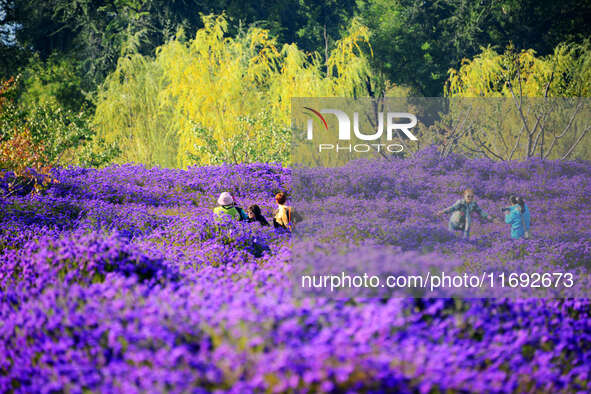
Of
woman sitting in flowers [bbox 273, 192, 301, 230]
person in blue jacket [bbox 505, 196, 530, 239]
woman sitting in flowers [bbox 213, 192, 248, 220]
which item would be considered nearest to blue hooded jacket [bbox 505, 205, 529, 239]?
person in blue jacket [bbox 505, 196, 530, 239]

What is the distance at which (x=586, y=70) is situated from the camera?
65.4 ft

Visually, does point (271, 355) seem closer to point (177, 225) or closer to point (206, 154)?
point (177, 225)

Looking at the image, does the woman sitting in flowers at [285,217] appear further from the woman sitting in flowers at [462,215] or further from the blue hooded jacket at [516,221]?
the blue hooded jacket at [516,221]

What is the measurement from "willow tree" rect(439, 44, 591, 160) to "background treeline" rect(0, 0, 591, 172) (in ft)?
0.24

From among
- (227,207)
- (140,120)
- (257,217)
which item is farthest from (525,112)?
(140,120)

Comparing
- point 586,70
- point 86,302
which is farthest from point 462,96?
point 86,302

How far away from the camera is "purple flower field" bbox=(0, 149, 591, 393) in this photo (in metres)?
2.86

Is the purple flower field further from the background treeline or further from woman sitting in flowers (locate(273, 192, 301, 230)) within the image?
the background treeline

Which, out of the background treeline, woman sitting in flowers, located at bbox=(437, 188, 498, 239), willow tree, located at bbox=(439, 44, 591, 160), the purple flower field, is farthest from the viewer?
the background treeline

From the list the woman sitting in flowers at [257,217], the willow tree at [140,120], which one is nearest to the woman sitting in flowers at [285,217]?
the woman sitting in flowers at [257,217]

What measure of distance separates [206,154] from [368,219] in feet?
30.7

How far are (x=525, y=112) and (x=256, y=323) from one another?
1683 cm

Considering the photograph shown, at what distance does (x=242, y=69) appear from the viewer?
17.8 metres

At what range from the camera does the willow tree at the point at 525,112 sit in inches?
663
